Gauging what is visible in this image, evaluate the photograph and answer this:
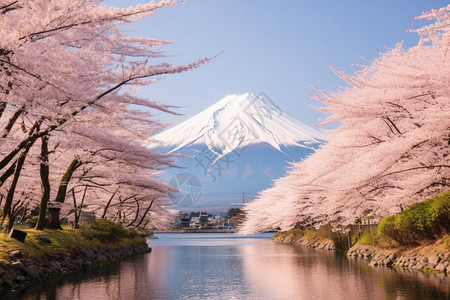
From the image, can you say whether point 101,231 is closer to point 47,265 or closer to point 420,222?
point 47,265

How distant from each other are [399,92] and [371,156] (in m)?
2.28

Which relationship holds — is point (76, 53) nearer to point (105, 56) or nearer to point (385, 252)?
point (105, 56)

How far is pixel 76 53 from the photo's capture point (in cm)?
1442

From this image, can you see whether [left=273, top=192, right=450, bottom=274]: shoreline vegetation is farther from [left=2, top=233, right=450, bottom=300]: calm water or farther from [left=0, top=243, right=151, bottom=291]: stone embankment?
[left=0, top=243, right=151, bottom=291]: stone embankment

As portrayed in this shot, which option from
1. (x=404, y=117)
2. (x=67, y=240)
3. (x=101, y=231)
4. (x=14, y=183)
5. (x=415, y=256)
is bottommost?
(x=415, y=256)

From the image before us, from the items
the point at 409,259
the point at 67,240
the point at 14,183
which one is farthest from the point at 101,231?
the point at 409,259

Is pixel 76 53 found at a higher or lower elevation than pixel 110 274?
higher

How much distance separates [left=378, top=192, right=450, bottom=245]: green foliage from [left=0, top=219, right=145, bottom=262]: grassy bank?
1367cm

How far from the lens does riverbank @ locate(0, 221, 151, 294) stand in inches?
566

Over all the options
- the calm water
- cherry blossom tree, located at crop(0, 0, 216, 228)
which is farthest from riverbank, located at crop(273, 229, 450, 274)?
cherry blossom tree, located at crop(0, 0, 216, 228)

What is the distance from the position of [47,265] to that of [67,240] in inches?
183

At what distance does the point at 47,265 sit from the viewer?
1683 cm

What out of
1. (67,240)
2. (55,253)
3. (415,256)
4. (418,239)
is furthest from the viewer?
(67,240)

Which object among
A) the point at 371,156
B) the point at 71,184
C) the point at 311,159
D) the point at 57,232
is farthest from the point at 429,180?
the point at 311,159
